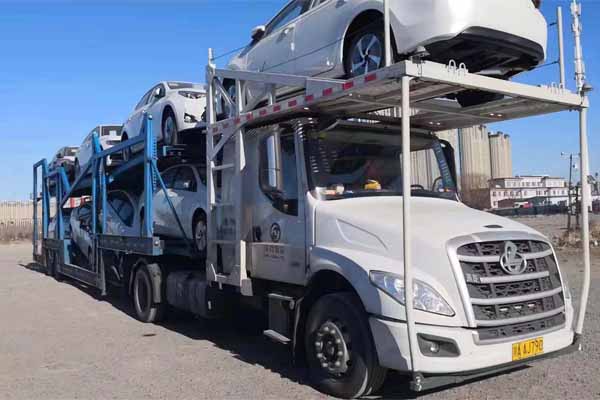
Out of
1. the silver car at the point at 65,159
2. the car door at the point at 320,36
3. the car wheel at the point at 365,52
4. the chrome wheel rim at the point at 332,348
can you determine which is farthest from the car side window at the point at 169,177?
the silver car at the point at 65,159

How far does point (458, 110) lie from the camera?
6266 millimetres

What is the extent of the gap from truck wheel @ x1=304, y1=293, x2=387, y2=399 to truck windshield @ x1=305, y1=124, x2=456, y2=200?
3.56 ft

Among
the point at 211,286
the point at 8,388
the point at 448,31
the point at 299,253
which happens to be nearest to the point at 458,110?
the point at 448,31

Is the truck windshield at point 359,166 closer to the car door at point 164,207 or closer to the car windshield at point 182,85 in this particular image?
the car door at point 164,207

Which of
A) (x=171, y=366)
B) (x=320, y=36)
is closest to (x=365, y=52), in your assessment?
(x=320, y=36)

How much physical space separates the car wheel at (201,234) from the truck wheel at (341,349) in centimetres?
297

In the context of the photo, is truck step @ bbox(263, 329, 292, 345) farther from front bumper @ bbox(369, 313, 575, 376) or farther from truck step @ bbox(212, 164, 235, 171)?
truck step @ bbox(212, 164, 235, 171)

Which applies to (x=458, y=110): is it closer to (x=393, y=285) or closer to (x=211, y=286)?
(x=393, y=285)

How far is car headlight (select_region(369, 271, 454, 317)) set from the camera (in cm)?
446

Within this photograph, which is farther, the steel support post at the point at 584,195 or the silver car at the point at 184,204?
the silver car at the point at 184,204

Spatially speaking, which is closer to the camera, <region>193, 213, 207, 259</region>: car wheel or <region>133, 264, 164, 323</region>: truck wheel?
<region>193, 213, 207, 259</region>: car wheel

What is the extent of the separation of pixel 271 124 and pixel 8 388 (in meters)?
3.67

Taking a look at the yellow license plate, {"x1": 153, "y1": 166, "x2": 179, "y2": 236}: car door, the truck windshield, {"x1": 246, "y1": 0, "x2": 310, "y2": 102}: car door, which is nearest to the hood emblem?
A: the yellow license plate

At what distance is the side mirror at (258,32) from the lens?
24.7 ft
